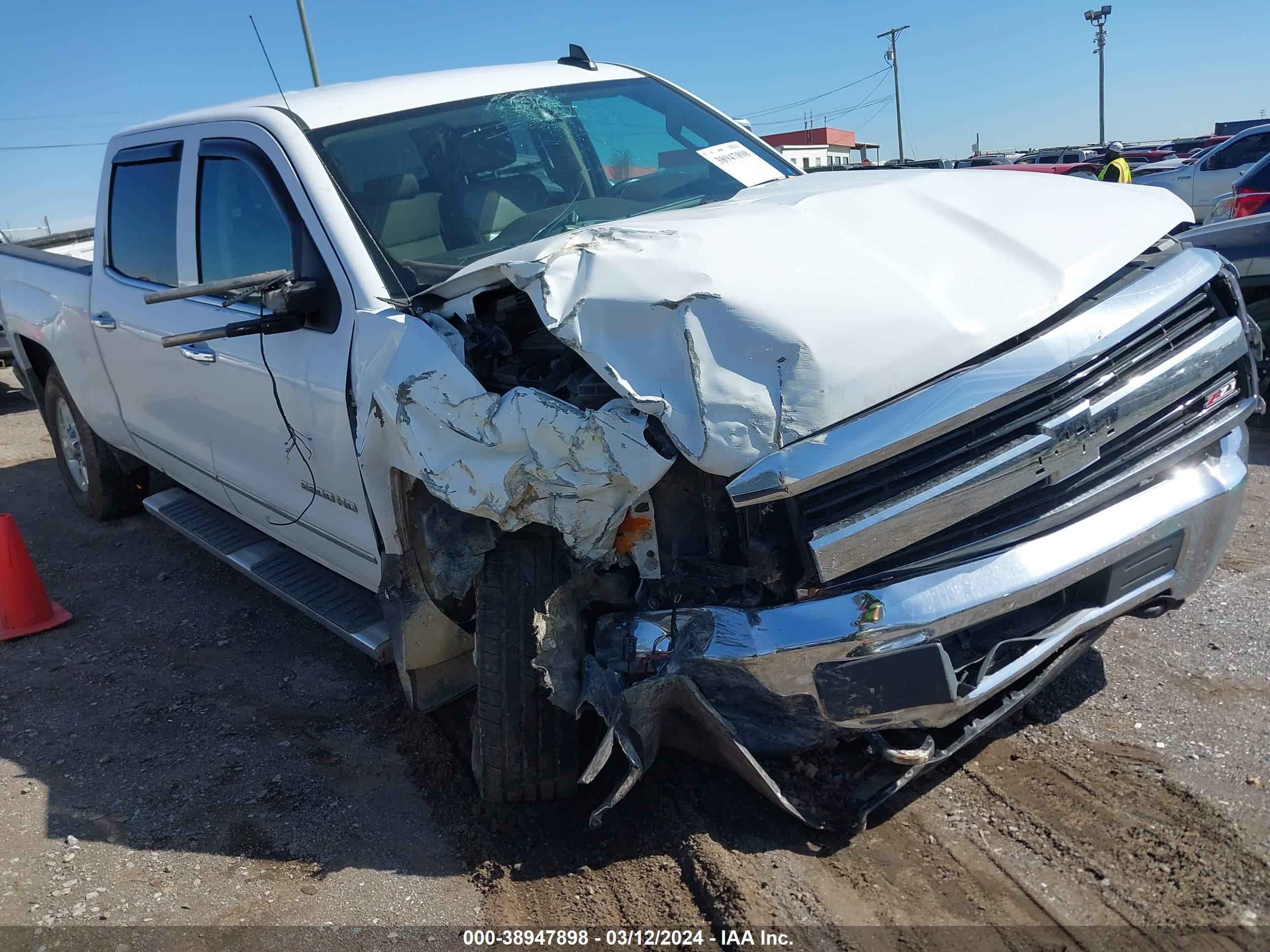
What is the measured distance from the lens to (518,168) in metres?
3.65

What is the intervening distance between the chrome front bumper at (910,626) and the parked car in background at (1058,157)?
2628cm

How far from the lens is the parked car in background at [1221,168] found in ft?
43.7

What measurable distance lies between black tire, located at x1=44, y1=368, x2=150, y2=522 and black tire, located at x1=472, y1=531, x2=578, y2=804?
4216 mm

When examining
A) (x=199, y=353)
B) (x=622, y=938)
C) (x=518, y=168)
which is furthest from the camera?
(x=199, y=353)

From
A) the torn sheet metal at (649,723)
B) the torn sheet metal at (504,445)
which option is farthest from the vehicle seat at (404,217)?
the torn sheet metal at (649,723)

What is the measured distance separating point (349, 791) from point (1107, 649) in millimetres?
2632

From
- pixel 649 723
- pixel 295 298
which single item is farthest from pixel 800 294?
pixel 295 298

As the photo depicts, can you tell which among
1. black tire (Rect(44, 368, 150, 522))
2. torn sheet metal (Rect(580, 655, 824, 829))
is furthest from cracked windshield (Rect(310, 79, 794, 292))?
black tire (Rect(44, 368, 150, 522))

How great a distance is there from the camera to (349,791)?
10.7ft

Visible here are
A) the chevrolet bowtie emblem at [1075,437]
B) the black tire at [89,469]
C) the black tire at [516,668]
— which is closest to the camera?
the chevrolet bowtie emblem at [1075,437]

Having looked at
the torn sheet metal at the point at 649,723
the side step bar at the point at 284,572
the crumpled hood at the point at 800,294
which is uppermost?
the crumpled hood at the point at 800,294

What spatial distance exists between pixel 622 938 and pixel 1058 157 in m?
30.8

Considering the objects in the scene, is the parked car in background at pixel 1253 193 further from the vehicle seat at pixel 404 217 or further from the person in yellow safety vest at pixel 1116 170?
the vehicle seat at pixel 404 217

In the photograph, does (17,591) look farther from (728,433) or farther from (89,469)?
(728,433)
